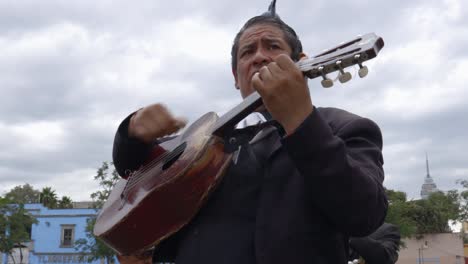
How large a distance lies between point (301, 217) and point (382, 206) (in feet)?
0.85

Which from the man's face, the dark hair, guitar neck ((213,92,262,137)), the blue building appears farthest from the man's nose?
the blue building

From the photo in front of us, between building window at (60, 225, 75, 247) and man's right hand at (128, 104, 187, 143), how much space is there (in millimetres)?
35849

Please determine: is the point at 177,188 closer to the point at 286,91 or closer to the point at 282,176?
the point at 282,176

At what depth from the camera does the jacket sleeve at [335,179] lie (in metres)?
1.55

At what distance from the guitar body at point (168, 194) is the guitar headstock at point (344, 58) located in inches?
21.0

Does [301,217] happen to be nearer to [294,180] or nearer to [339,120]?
[294,180]

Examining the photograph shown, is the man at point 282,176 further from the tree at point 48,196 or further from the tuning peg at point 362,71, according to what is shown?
the tree at point 48,196

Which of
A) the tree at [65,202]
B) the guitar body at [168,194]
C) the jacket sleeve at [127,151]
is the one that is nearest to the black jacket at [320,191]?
the guitar body at [168,194]

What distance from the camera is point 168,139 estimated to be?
2742mm

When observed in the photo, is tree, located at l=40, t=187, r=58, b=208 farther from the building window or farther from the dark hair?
the dark hair

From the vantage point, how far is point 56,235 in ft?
119

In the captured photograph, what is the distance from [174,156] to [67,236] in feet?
120

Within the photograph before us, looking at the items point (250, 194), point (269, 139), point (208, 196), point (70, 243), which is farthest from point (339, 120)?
point (70, 243)

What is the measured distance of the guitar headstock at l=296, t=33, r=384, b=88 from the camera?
1627 mm
